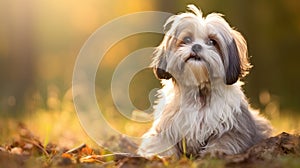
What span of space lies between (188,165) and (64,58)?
910 inches

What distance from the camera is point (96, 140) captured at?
878 cm

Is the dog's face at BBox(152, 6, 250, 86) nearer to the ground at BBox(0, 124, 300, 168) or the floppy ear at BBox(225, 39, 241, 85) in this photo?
Answer: the floppy ear at BBox(225, 39, 241, 85)

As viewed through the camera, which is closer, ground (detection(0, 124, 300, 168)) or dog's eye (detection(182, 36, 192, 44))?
ground (detection(0, 124, 300, 168))

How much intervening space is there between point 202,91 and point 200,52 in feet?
1.73

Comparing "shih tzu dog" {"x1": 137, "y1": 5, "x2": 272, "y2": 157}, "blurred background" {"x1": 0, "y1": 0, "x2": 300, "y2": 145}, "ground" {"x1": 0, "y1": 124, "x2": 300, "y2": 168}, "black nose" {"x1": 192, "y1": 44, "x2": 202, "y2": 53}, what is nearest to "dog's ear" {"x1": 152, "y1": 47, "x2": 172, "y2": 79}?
"shih tzu dog" {"x1": 137, "y1": 5, "x2": 272, "y2": 157}

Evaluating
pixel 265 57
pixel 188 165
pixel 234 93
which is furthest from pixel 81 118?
pixel 265 57

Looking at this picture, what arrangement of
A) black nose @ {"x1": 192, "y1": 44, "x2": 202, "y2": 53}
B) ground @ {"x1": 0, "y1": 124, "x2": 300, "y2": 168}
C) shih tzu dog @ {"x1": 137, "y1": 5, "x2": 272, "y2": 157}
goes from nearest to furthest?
ground @ {"x1": 0, "y1": 124, "x2": 300, "y2": 168}, black nose @ {"x1": 192, "y1": 44, "x2": 202, "y2": 53}, shih tzu dog @ {"x1": 137, "y1": 5, "x2": 272, "y2": 157}

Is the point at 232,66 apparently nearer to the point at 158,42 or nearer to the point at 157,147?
the point at 157,147

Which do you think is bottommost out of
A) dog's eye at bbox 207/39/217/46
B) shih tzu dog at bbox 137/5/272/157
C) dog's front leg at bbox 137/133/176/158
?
dog's front leg at bbox 137/133/176/158

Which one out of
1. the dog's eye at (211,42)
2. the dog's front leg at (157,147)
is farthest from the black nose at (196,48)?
the dog's front leg at (157,147)

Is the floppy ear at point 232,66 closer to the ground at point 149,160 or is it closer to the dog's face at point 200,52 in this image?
the dog's face at point 200,52

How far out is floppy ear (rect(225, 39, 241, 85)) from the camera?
269 inches

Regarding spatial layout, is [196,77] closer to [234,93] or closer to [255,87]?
[234,93]

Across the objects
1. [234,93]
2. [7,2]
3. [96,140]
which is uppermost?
[7,2]
